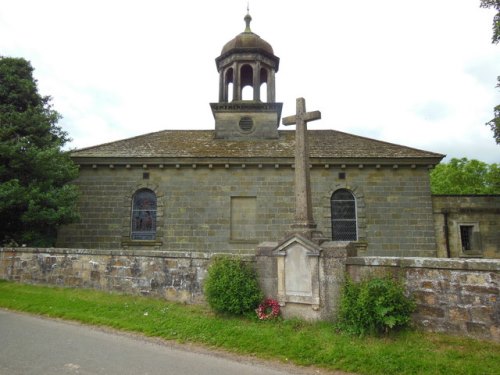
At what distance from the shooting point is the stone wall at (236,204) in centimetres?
1402

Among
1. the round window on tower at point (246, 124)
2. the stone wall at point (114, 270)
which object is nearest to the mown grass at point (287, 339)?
the stone wall at point (114, 270)

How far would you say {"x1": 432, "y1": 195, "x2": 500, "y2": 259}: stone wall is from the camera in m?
14.3

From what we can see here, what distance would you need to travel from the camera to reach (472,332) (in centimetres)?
534

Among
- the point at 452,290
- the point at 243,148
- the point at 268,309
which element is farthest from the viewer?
the point at 243,148

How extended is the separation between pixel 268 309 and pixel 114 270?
4718mm

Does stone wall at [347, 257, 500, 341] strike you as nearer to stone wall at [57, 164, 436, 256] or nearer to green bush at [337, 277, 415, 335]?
green bush at [337, 277, 415, 335]

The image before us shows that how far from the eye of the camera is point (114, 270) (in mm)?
9156

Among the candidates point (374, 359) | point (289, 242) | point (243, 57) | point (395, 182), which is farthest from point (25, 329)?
point (243, 57)

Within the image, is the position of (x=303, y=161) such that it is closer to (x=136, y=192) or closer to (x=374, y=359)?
(x=374, y=359)

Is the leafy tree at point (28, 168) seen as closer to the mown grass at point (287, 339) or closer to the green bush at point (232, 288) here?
the mown grass at point (287, 339)

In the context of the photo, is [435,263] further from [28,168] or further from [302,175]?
[28,168]

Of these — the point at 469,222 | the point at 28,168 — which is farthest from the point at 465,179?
the point at 28,168

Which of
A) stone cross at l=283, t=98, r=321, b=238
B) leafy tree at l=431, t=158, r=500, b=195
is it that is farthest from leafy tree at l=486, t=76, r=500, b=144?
leafy tree at l=431, t=158, r=500, b=195

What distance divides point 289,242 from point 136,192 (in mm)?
9697
